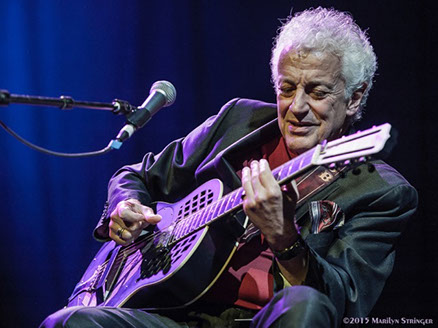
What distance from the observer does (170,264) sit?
210cm

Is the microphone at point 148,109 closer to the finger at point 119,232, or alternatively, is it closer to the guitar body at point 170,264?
the guitar body at point 170,264

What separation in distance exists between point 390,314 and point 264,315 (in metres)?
1.66

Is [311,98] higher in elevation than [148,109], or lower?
lower

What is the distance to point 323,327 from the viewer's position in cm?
156

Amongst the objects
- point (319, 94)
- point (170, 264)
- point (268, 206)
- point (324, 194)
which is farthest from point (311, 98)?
point (170, 264)

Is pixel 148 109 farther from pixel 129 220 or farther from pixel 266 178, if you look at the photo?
pixel 129 220

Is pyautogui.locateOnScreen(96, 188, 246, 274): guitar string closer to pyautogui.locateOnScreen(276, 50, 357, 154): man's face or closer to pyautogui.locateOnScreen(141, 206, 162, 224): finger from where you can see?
pyautogui.locateOnScreen(141, 206, 162, 224): finger

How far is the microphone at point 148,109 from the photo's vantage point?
6.11 ft

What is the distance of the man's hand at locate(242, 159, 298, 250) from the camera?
173cm

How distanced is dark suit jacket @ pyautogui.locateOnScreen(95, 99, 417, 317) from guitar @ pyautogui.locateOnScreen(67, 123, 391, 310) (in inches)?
8.2

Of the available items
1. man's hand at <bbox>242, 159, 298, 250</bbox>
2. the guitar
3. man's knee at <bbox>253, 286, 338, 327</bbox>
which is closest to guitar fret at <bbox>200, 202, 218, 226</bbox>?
the guitar

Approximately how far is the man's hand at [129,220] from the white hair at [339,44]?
0.77 metres

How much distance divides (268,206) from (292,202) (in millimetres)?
86

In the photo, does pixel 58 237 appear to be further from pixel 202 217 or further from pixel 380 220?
pixel 380 220
